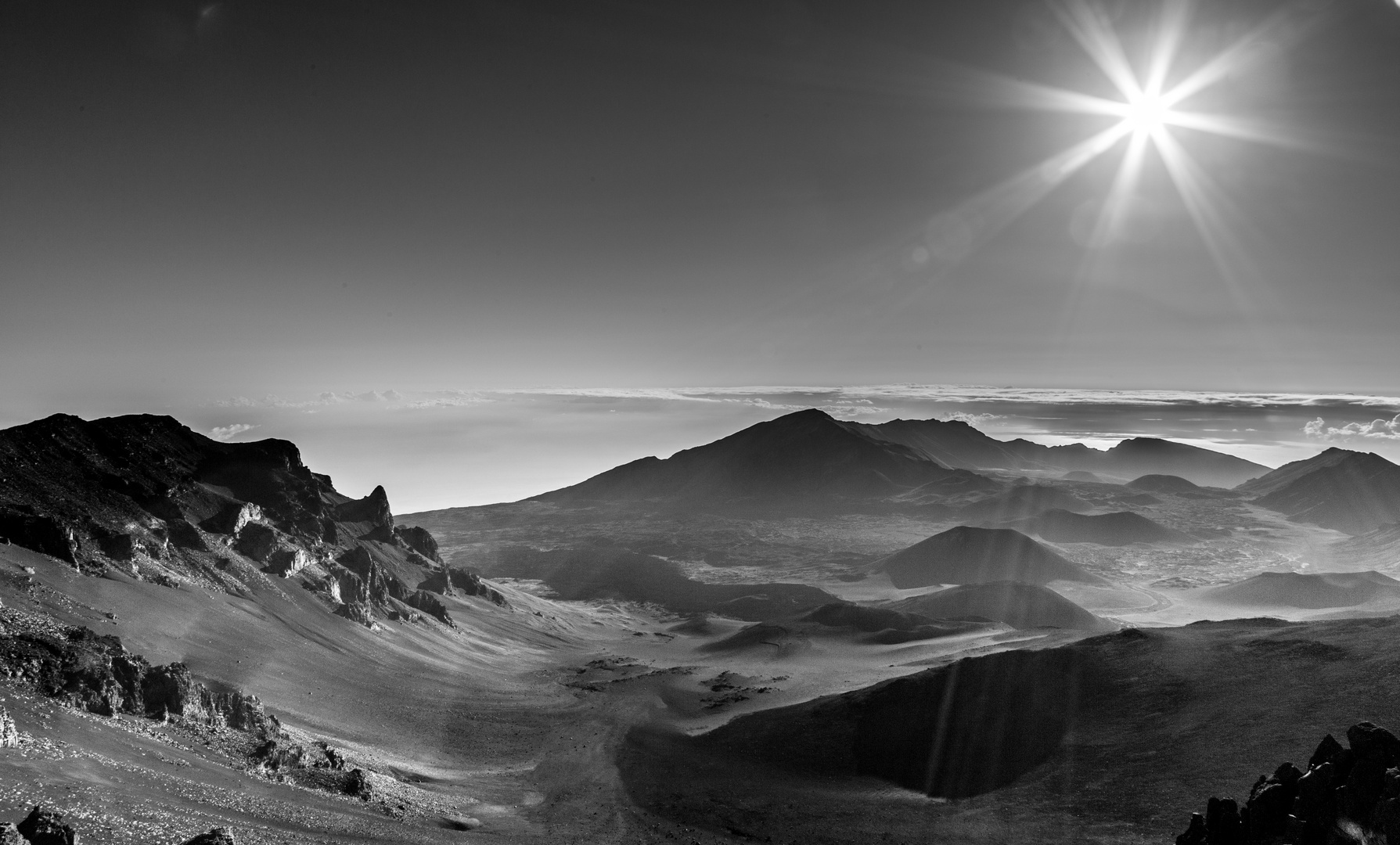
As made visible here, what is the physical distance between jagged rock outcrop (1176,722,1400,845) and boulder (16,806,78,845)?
38.0 metres

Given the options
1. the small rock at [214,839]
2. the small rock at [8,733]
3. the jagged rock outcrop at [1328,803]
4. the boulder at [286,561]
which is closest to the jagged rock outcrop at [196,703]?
the small rock at [8,733]

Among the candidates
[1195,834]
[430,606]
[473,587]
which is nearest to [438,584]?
[473,587]

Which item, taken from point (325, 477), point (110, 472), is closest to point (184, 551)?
point (110, 472)

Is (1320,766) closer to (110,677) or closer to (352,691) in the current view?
(110,677)

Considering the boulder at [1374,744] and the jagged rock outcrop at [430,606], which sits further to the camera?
the jagged rock outcrop at [430,606]

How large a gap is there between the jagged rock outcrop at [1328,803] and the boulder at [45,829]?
3796 cm

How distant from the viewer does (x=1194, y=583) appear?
6220 inches

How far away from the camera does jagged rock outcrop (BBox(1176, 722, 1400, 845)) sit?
2252 cm

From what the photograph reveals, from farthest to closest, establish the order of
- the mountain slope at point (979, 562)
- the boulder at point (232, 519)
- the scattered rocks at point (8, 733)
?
the mountain slope at point (979, 562), the boulder at point (232, 519), the scattered rocks at point (8, 733)

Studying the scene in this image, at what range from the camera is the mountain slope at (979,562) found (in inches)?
6334

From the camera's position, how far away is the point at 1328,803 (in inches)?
972

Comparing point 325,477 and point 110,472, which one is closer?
point 110,472

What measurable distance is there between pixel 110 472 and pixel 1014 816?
273 feet

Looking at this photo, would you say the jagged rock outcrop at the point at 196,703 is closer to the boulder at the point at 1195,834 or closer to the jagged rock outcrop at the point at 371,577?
the jagged rock outcrop at the point at 371,577
